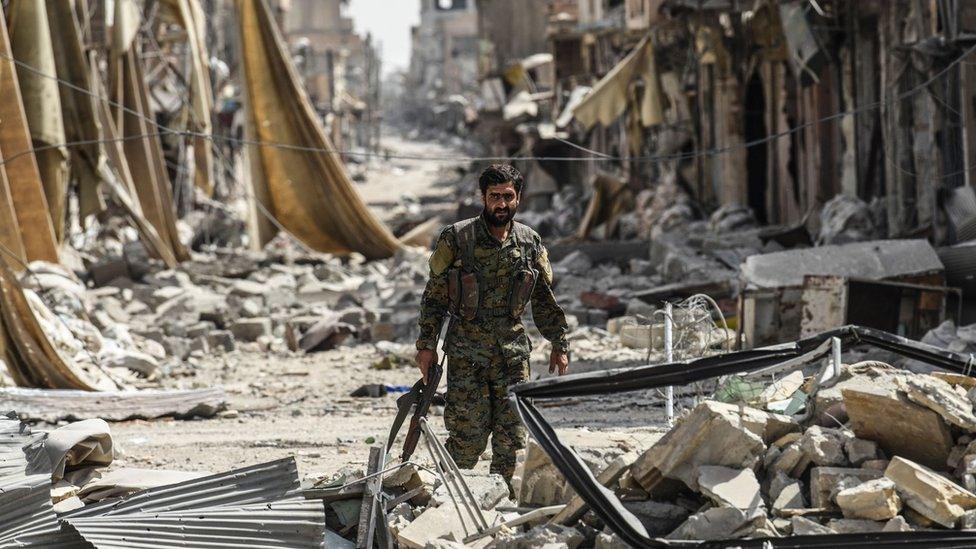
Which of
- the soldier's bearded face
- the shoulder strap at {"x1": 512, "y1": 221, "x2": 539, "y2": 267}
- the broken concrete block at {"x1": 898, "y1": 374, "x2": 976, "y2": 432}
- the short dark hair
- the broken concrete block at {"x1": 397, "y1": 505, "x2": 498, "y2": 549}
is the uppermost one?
the short dark hair

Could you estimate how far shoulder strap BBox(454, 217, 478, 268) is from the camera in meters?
5.76

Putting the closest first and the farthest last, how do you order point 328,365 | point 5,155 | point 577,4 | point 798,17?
point 328,365, point 5,155, point 798,17, point 577,4

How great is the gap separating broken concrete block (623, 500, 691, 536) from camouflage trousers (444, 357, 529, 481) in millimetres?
1145

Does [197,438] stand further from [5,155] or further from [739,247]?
[739,247]

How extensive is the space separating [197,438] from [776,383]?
370 cm

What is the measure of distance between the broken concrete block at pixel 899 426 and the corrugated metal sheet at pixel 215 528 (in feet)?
6.14

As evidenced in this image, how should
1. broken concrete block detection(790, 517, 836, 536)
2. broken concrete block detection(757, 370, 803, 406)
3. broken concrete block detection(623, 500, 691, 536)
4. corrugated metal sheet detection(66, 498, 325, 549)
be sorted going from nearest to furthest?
broken concrete block detection(790, 517, 836, 536)
broken concrete block detection(623, 500, 691, 536)
corrugated metal sheet detection(66, 498, 325, 549)
broken concrete block detection(757, 370, 803, 406)

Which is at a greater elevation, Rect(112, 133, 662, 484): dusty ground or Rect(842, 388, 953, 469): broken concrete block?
Rect(842, 388, 953, 469): broken concrete block

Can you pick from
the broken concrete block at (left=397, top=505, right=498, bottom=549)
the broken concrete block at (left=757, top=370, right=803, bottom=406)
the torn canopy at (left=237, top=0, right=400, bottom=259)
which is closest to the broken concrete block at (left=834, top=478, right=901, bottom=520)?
the broken concrete block at (left=397, top=505, right=498, bottom=549)

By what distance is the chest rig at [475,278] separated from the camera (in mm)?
5766

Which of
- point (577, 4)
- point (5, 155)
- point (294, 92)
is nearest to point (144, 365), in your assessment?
point (5, 155)

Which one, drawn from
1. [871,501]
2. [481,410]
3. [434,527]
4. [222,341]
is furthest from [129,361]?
[871,501]

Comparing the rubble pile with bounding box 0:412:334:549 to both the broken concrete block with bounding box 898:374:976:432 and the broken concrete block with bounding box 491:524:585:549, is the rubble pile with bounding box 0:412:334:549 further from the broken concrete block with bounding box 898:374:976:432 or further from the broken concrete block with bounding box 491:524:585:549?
the broken concrete block with bounding box 898:374:976:432

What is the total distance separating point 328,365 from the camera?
40.2 ft
